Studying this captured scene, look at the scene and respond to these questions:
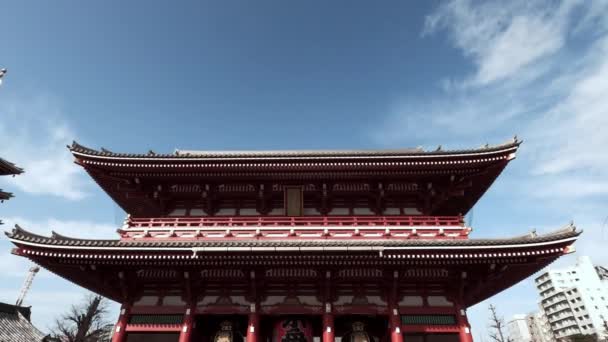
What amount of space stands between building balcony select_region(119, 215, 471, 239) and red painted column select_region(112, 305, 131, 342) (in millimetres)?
2895

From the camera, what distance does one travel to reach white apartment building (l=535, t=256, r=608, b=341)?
77.4m

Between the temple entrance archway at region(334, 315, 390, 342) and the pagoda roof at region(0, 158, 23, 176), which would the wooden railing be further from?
the pagoda roof at region(0, 158, 23, 176)

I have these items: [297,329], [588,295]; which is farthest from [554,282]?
[297,329]

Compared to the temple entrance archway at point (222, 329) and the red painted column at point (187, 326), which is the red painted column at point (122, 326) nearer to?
the red painted column at point (187, 326)

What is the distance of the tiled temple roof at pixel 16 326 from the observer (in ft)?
88.0

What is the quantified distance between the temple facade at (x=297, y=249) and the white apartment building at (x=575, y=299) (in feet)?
279

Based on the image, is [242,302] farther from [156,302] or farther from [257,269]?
[156,302]

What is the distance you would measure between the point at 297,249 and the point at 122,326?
25.2 ft

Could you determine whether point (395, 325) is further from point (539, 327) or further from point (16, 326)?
point (539, 327)

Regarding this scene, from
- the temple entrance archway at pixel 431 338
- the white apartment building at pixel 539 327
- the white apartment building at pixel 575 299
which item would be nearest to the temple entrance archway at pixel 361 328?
the temple entrance archway at pixel 431 338

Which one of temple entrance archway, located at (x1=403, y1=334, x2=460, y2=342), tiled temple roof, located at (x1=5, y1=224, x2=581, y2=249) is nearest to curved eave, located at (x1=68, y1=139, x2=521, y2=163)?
tiled temple roof, located at (x1=5, y1=224, x2=581, y2=249)

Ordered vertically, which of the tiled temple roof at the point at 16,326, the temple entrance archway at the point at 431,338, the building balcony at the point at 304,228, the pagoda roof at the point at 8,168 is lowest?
the temple entrance archway at the point at 431,338

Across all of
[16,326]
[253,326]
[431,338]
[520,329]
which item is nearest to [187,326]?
[253,326]

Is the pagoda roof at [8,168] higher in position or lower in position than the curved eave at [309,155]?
higher
